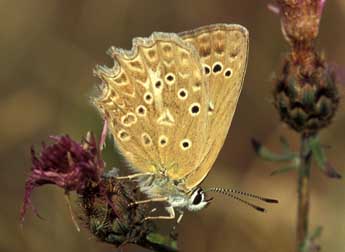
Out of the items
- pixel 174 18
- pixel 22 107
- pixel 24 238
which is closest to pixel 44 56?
pixel 22 107

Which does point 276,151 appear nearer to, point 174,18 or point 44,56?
point 174,18

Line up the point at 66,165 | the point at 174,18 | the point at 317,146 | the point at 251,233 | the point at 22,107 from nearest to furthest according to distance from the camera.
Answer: the point at 66,165
the point at 317,146
the point at 251,233
the point at 22,107
the point at 174,18

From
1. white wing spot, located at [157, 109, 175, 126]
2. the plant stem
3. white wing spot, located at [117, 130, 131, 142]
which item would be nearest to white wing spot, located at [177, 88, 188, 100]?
white wing spot, located at [157, 109, 175, 126]

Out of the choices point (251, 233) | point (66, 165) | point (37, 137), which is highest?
point (66, 165)

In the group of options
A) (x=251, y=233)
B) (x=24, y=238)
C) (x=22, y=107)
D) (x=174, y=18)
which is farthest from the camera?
(x=174, y=18)

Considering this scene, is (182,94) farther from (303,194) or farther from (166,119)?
(303,194)

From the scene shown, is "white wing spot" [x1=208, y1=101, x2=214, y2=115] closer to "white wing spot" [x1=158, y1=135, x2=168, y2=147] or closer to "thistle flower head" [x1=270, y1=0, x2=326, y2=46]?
"white wing spot" [x1=158, y1=135, x2=168, y2=147]
